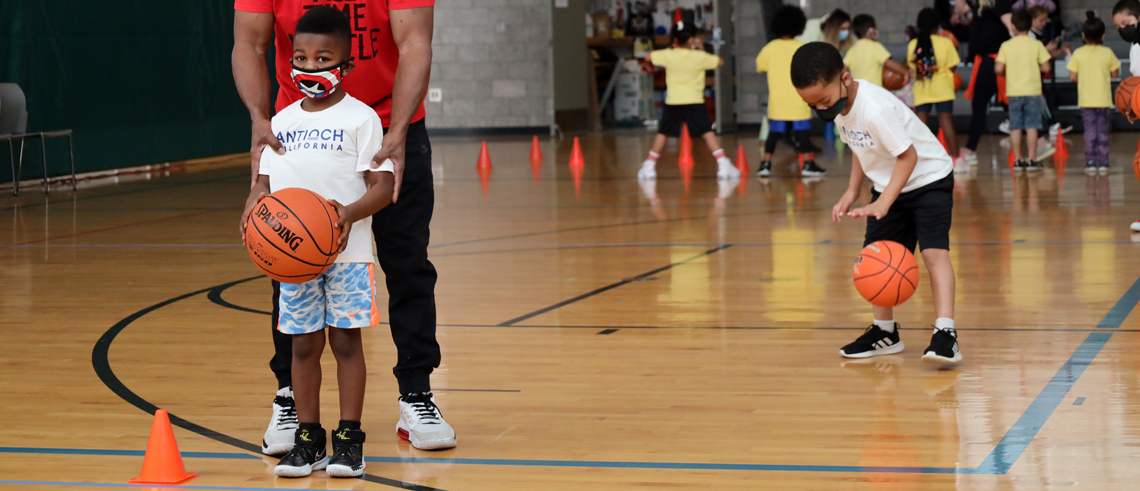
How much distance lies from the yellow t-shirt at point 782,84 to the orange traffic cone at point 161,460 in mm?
9248

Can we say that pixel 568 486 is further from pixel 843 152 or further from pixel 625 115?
pixel 625 115

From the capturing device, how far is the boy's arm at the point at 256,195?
121 inches

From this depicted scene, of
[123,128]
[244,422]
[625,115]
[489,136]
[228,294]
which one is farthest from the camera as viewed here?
[625,115]

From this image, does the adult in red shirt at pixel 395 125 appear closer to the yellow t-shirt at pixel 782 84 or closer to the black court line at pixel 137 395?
the black court line at pixel 137 395

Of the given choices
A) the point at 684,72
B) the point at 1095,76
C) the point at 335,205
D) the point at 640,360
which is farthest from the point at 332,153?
the point at 1095,76

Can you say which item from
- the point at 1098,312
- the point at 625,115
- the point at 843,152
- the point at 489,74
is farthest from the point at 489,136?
the point at 1098,312

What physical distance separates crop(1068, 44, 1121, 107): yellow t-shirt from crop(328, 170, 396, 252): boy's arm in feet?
30.3

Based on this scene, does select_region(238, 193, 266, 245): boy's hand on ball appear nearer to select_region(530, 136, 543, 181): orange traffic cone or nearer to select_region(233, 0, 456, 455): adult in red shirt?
select_region(233, 0, 456, 455): adult in red shirt

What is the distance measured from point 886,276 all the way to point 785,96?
7652mm

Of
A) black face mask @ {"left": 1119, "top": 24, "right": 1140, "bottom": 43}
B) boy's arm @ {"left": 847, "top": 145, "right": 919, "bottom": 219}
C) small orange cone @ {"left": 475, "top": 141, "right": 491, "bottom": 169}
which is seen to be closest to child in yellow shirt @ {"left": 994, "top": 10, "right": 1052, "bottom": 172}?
black face mask @ {"left": 1119, "top": 24, "right": 1140, "bottom": 43}

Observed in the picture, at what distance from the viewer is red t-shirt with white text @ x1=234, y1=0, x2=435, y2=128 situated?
3.28 metres

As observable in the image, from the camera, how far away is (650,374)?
425 centimetres

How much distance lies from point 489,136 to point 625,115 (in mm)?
2759

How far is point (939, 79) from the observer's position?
39.0 feet
